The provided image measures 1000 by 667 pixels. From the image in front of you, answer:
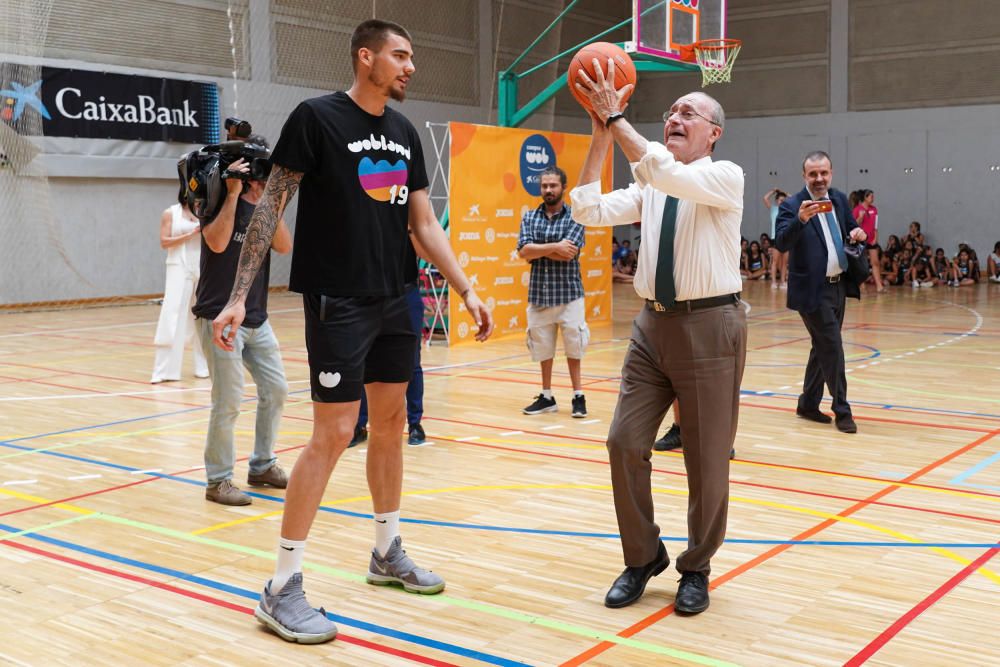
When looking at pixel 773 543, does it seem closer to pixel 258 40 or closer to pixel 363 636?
pixel 363 636

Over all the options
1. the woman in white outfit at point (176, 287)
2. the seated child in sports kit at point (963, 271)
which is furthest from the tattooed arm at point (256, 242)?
the seated child in sports kit at point (963, 271)

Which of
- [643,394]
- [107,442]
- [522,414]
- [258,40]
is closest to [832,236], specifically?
[522,414]

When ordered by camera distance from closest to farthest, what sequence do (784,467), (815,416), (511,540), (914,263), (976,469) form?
1. (511,540)
2. (976,469)
3. (784,467)
4. (815,416)
5. (914,263)

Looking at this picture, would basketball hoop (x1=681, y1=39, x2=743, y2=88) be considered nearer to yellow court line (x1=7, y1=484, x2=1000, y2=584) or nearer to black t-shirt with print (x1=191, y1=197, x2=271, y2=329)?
yellow court line (x1=7, y1=484, x2=1000, y2=584)

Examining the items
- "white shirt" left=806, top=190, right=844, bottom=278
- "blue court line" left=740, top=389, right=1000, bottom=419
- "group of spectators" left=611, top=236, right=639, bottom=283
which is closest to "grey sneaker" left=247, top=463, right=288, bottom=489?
"white shirt" left=806, top=190, right=844, bottom=278

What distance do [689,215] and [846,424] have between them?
400 centimetres

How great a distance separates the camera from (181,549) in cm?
471

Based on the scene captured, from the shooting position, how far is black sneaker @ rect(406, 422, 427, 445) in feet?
23.1

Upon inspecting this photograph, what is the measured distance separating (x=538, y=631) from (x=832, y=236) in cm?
465

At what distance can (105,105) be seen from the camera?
59.6ft

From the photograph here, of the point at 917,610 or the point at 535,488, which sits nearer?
the point at 917,610

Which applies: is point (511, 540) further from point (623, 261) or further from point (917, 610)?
point (623, 261)

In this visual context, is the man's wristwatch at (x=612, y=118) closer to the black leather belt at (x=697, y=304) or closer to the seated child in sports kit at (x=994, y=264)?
the black leather belt at (x=697, y=304)

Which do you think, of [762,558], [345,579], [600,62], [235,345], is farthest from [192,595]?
[600,62]
